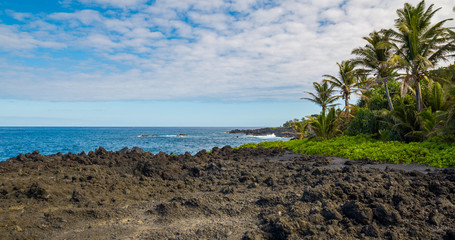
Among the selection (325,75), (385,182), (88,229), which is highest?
(325,75)

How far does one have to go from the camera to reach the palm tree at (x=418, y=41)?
19.1 meters

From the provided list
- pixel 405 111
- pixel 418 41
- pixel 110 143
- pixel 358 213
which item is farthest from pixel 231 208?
pixel 110 143

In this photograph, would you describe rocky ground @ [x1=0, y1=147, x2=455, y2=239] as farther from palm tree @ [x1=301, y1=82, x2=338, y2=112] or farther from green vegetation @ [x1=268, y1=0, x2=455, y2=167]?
palm tree @ [x1=301, y1=82, x2=338, y2=112]

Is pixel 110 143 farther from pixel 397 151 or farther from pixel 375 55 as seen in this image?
pixel 397 151

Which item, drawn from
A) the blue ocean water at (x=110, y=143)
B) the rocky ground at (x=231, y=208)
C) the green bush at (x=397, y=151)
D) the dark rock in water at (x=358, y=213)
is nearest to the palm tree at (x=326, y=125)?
the green bush at (x=397, y=151)

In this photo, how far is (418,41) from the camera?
19312 millimetres

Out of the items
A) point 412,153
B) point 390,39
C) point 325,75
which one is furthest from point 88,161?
point 325,75

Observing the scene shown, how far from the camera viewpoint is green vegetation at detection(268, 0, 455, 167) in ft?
42.6

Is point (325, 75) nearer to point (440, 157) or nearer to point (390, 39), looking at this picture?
point (390, 39)

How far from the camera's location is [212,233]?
5.01 meters

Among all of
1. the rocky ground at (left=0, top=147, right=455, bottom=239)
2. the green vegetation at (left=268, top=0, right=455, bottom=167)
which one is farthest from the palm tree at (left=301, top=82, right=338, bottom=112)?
the rocky ground at (left=0, top=147, right=455, bottom=239)

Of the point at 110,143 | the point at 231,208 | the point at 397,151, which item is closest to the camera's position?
the point at 231,208

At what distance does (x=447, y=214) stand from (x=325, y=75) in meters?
26.1

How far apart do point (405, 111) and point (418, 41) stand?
20.8 ft
